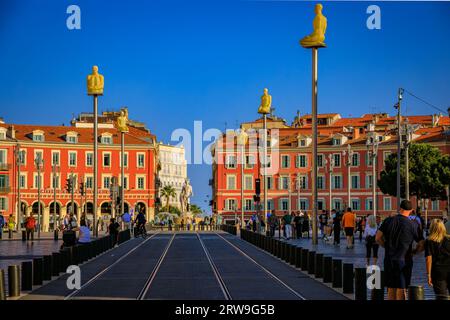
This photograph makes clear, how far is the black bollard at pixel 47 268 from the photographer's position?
24031 millimetres

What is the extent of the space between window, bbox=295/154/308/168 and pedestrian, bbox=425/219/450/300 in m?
105

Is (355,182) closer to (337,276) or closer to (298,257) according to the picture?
(298,257)

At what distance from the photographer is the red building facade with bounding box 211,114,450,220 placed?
116438mm

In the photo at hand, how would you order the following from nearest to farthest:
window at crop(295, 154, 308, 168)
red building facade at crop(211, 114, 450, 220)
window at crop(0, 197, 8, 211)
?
window at crop(0, 197, 8, 211) < red building facade at crop(211, 114, 450, 220) < window at crop(295, 154, 308, 168)

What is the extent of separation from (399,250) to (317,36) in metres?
20.8

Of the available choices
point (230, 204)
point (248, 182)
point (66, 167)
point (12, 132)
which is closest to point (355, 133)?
point (248, 182)

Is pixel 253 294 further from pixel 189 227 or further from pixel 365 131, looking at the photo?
pixel 365 131

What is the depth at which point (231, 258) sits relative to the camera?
35.5 metres

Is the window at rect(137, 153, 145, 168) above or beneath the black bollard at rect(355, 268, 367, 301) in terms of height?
above

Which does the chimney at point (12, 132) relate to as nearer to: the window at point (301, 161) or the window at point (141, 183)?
the window at point (141, 183)

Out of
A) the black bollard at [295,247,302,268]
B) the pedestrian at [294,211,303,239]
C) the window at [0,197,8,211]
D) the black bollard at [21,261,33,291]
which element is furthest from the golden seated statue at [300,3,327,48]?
the window at [0,197,8,211]

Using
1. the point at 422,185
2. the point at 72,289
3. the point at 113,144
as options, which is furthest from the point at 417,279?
the point at 113,144

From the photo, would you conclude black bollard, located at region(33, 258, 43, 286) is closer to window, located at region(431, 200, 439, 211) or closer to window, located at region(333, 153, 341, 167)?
window, located at region(431, 200, 439, 211)

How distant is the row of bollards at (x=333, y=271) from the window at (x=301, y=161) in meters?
81.8
